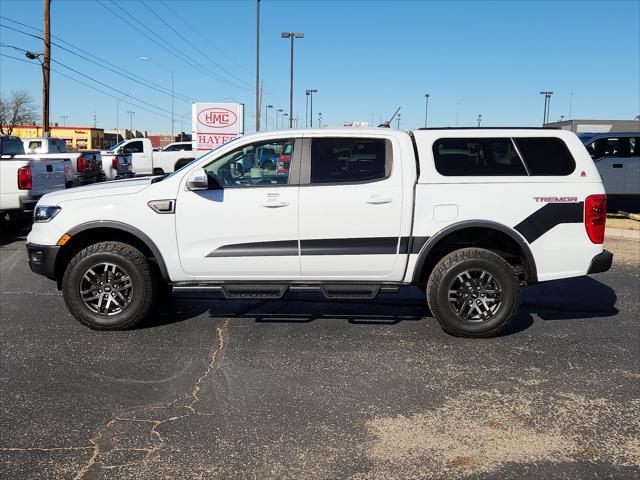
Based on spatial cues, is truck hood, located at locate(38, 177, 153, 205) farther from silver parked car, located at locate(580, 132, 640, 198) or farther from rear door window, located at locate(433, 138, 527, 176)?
silver parked car, located at locate(580, 132, 640, 198)

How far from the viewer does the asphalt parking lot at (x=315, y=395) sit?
3.33m

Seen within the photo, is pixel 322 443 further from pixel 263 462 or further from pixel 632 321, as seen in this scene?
pixel 632 321

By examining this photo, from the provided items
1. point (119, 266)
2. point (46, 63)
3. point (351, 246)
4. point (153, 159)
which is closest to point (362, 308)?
point (351, 246)

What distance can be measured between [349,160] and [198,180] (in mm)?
1405

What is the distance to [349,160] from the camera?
5.51 m

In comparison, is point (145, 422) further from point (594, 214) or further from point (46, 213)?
point (594, 214)

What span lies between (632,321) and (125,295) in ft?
16.9

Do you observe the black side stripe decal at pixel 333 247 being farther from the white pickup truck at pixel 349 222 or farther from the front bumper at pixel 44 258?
the front bumper at pixel 44 258

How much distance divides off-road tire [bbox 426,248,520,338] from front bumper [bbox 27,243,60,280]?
11.6 ft

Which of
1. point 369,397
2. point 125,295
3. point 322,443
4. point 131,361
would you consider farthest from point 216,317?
point 322,443

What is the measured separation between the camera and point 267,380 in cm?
446

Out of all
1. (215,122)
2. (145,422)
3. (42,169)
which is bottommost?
(145,422)

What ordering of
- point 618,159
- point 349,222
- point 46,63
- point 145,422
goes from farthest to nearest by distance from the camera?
point 46,63 < point 618,159 < point 349,222 < point 145,422

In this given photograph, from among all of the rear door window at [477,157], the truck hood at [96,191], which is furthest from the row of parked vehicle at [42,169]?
the rear door window at [477,157]
